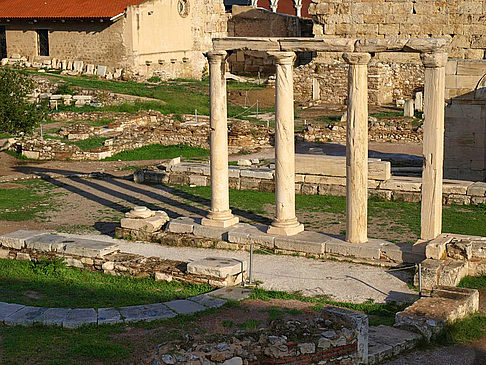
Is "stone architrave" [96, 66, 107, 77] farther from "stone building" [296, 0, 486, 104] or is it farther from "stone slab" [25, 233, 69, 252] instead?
"stone slab" [25, 233, 69, 252]

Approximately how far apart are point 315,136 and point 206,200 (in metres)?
10.5

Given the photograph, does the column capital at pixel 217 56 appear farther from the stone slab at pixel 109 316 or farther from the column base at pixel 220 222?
the stone slab at pixel 109 316

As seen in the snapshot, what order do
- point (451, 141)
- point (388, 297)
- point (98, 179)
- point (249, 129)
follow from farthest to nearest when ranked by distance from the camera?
point (249, 129) → point (98, 179) → point (451, 141) → point (388, 297)

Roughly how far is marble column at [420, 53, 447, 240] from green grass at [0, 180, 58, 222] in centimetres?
960

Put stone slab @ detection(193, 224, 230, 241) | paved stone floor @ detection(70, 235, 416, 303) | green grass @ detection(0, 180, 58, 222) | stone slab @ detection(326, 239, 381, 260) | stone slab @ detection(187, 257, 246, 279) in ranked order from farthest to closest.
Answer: green grass @ detection(0, 180, 58, 222)
stone slab @ detection(193, 224, 230, 241)
stone slab @ detection(326, 239, 381, 260)
stone slab @ detection(187, 257, 246, 279)
paved stone floor @ detection(70, 235, 416, 303)

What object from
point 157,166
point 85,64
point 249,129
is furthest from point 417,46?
point 85,64

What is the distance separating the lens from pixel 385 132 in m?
31.8

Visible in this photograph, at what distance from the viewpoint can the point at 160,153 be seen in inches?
1171

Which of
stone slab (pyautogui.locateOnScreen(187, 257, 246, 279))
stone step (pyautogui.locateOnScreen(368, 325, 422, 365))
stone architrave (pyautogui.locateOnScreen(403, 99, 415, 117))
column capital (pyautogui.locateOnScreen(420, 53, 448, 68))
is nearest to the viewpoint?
stone step (pyautogui.locateOnScreen(368, 325, 422, 365))

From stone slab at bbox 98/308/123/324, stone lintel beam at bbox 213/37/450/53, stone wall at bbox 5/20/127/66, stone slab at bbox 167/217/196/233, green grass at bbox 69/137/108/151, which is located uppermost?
stone wall at bbox 5/20/127/66

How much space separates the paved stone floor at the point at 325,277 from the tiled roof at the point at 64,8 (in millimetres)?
27242

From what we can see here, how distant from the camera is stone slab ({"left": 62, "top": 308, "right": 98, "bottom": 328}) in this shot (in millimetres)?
12875

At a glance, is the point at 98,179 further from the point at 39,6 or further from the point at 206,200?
the point at 39,6

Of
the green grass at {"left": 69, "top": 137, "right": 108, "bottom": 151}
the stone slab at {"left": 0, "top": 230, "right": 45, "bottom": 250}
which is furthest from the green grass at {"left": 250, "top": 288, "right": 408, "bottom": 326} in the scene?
the green grass at {"left": 69, "top": 137, "right": 108, "bottom": 151}
